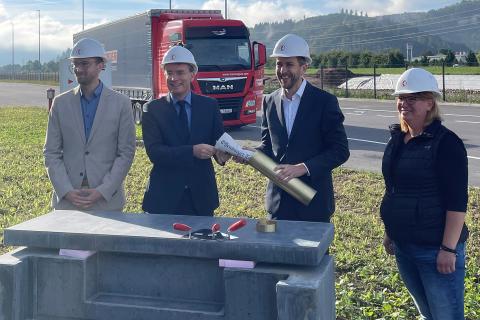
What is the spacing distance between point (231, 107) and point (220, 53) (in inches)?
54.5

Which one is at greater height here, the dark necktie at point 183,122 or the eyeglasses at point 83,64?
the eyeglasses at point 83,64

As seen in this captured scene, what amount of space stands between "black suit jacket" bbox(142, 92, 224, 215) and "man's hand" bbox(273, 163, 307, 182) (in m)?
0.74

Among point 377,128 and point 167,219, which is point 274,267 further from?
point 377,128

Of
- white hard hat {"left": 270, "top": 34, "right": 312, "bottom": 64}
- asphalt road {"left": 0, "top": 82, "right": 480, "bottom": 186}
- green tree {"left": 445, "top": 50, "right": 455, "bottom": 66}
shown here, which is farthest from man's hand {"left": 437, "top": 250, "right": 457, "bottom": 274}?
green tree {"left": 445, "top": 50, "right": 455, "bottom": 66}

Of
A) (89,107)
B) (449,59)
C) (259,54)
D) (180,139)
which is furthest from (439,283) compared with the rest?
(449,59)

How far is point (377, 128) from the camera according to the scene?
17.8 meters

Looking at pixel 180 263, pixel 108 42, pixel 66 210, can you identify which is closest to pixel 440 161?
pixel 180 263

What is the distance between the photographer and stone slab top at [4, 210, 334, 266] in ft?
11.1

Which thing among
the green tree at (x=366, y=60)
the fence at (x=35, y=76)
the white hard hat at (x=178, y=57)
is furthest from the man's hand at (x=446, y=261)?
the fence at (x=35, y=76)

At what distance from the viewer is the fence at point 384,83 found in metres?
28.1

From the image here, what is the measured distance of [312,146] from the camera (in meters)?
4.25

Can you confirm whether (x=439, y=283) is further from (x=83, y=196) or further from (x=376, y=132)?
(x=376, y=132)

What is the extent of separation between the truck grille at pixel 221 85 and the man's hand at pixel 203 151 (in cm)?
1261

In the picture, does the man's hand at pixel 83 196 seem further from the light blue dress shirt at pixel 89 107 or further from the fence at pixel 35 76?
the fence at pixel 35 76
